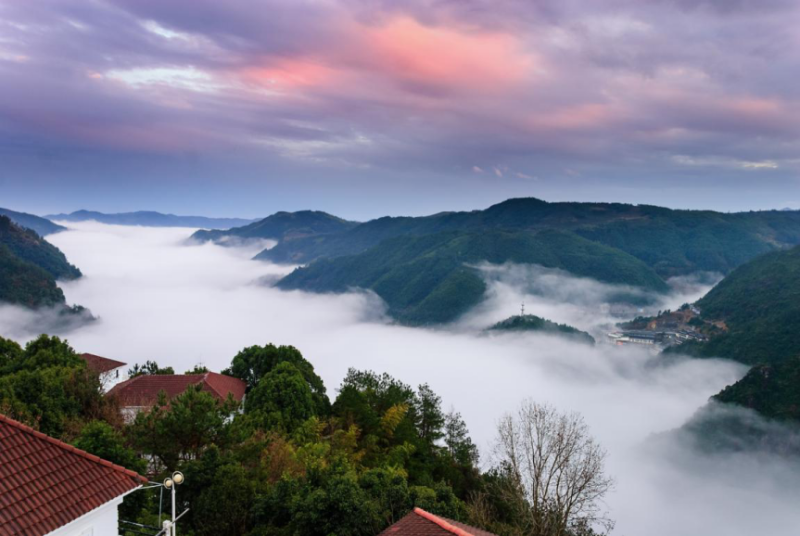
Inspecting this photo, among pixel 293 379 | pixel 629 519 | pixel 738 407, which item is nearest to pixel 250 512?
pixel 293 379

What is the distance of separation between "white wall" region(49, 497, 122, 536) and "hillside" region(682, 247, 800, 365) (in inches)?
4312

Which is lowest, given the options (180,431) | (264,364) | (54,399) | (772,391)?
(772,391)

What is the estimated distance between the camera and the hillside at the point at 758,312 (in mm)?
105688

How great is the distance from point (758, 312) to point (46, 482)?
157 meters

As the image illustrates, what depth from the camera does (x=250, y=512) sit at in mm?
18828

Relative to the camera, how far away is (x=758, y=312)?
12850 centimetres

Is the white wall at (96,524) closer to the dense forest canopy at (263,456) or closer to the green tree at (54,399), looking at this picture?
the dense forest canopy at (263,456)

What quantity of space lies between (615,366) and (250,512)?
552ft

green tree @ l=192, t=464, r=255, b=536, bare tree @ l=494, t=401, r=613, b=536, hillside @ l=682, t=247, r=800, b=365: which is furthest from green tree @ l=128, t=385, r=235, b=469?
hillside @ l=682, t=247, r=800, b=365

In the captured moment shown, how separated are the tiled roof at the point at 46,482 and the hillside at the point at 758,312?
10992cm

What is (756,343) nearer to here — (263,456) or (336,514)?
(263,456)

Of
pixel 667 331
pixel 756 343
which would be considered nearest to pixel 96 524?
pixel 756 343

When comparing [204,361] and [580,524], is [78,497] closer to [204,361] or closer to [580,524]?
[580,524]

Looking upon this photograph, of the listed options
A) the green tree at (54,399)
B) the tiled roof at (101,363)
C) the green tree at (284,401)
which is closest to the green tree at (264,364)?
the green tree at (284,401)
